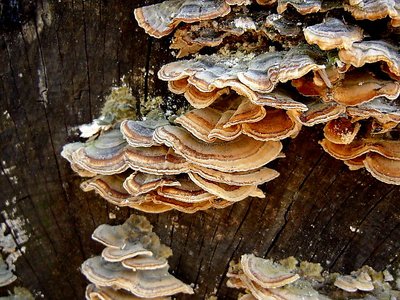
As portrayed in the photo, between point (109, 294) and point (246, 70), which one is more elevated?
point (246, 70)

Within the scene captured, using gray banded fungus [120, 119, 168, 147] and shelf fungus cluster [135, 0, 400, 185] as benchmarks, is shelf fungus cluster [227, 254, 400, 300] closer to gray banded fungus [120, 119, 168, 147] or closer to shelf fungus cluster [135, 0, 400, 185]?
shelf fungus cluster [135, 0, 400, 185]

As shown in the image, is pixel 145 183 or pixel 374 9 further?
pixel 145 183

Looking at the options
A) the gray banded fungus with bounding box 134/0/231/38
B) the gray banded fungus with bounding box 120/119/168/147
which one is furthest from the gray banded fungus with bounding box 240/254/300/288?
the gray banded fungus with bounding box 134/0/231/38

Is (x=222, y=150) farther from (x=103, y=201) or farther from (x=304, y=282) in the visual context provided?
(x=103, y=201)

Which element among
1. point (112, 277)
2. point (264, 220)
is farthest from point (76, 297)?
point (264, 220)

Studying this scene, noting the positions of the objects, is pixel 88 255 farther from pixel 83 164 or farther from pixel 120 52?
pixel 120 52

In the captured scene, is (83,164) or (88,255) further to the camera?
(88,255)

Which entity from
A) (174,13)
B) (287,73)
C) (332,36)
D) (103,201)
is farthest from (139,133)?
(332,36)
